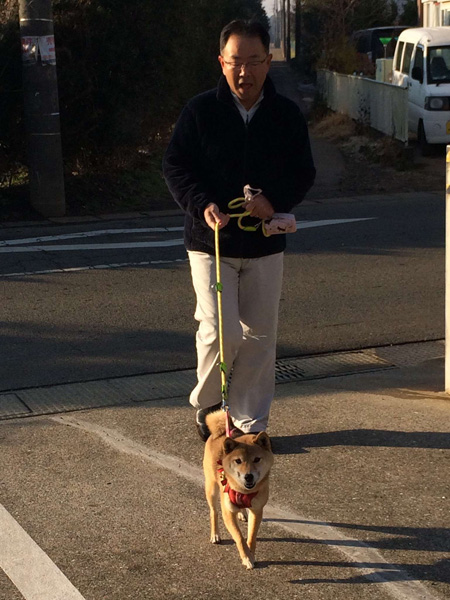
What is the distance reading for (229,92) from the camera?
4.46m

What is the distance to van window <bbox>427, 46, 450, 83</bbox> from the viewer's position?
17580 mm

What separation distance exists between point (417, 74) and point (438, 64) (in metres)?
0.42

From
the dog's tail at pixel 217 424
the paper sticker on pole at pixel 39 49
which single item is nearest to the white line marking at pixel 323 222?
the paper sticker on pole at pixel 39 49

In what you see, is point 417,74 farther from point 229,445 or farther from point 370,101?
point 229,445

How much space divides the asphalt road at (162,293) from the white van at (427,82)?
5.30 metres

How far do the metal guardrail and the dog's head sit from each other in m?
13.9

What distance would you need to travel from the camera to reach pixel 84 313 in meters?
7.79

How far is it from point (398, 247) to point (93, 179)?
567cm

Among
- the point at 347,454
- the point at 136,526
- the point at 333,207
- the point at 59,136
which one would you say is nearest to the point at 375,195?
the point at 333,207

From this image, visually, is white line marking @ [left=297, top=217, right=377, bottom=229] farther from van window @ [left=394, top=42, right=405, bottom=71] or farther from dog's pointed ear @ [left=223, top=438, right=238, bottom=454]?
van window @ [left=394, top=42, right=405, bottom=71]

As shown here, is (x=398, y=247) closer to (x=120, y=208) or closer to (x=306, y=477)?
(x=120, y=208)

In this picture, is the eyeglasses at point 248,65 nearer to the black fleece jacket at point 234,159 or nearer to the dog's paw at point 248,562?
the black fleece jacket at point 234,159

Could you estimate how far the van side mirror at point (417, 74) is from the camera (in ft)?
58.2

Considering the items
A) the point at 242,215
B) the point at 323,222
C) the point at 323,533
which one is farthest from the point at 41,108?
the point at 323,533
